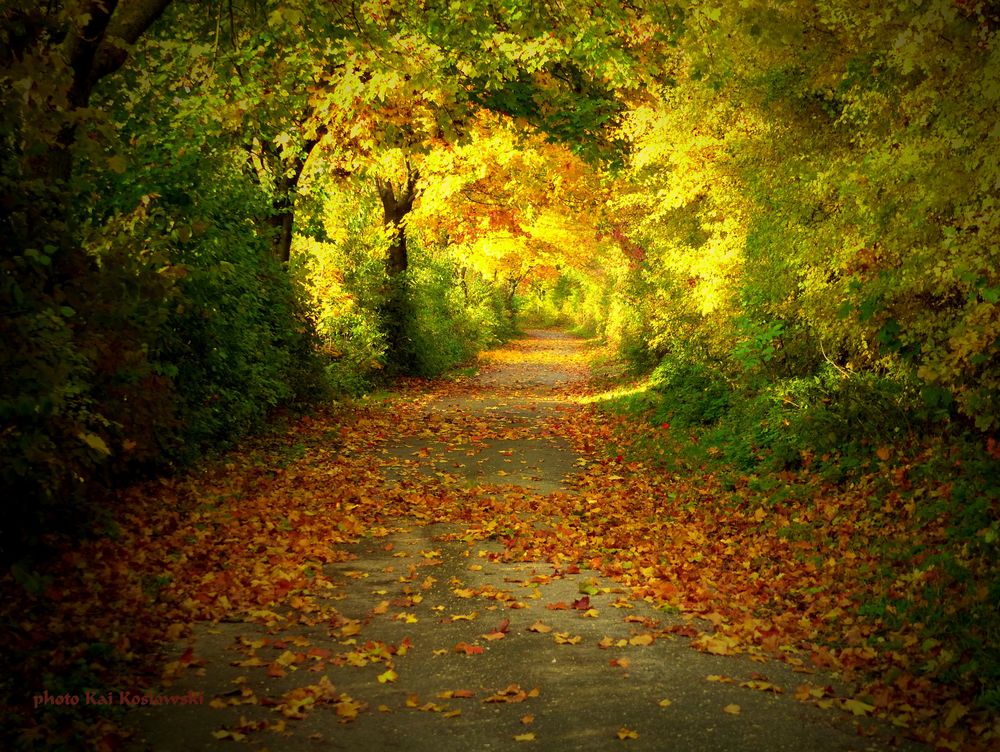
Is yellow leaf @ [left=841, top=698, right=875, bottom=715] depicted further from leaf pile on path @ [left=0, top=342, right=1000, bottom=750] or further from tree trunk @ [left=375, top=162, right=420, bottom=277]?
tree trunk @ [left=375, top=162, right=420, bottom=277]

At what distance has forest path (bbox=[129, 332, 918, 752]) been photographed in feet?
16.1

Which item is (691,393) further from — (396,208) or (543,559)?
(396,208)

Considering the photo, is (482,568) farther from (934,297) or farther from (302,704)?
(934,297)

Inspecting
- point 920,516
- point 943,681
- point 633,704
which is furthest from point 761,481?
point 633,704

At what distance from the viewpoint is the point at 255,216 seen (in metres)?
13.9

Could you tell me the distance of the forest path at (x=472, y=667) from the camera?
16.1ft


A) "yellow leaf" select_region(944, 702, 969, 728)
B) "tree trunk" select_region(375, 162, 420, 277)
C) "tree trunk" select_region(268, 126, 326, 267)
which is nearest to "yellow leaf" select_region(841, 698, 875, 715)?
"yellow leaf" select_region(944, 702, 969, 728)

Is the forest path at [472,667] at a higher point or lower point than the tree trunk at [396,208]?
lower

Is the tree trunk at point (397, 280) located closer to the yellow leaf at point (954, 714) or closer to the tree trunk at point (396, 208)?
the tree trunk at point (396, 208)

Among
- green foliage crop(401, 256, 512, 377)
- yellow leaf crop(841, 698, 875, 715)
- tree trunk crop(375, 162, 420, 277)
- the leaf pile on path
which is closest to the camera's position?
yellow leaf crop(841, 698, 875, 715)

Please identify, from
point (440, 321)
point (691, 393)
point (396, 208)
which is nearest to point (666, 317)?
point (691, 393)

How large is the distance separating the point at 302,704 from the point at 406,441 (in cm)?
1071

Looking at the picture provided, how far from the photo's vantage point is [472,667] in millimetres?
5945

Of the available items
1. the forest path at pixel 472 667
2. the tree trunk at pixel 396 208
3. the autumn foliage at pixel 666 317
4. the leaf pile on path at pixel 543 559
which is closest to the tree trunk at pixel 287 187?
the autumn foliage at pixel 666 317
